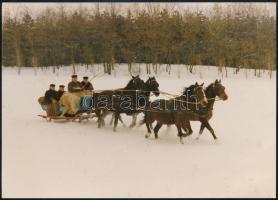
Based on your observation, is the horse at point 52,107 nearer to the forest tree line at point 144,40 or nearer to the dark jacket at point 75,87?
the dark jacket at point 75,87

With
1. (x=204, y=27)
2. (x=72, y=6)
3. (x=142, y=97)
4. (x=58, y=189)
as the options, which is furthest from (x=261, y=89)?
(x=72, y=6)

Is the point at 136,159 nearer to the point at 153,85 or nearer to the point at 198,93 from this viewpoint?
the point at 198,93

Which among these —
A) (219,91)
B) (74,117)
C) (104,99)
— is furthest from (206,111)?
(74,117)

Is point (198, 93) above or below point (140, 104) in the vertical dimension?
Result: above

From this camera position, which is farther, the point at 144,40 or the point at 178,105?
the point at 144,40

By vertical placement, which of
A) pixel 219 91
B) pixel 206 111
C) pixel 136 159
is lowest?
pixel 136 159

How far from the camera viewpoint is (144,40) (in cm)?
2845

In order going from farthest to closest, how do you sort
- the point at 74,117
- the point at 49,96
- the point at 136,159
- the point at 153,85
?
the point at 49,96, the point at 74,117, the point at 153,85, the point at 136,159

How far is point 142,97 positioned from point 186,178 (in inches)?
175

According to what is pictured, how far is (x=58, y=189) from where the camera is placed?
943cm

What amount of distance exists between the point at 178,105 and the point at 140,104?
64.8 inches

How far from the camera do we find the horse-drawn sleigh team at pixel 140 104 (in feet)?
42.5

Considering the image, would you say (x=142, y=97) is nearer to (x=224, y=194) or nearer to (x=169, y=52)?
(x=224, y=194)

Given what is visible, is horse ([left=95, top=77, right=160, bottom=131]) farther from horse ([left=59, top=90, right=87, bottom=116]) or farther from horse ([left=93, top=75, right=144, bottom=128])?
horse ([left=59, top=90, right=87, bottom=116])
